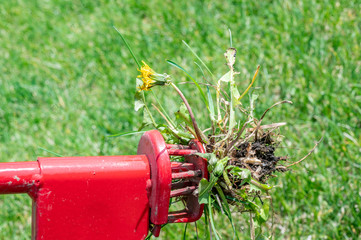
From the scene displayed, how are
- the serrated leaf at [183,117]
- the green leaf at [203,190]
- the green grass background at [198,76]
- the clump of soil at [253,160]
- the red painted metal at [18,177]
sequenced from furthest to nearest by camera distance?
the green grass background at [198,76]
the serrated leaf at [183,117]
the clump of soil at [253,160]
the green leaf at [203,190]
the red painted metal at [18,177]

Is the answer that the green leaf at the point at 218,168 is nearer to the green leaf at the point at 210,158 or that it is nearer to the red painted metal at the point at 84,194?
the green leaf at the point at 210,158

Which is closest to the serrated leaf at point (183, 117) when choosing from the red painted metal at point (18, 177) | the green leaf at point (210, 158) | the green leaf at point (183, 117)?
the green leaf at point (183, 117)

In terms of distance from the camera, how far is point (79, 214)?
1544 mm

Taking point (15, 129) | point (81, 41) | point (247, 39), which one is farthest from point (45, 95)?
point (247, 39)

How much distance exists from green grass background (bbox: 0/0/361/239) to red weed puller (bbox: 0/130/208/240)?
908 mm

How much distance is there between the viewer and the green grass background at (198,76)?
2.48 m

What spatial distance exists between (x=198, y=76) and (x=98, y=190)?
1.67m

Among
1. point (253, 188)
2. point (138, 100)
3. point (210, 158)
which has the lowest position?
point (253, 188)

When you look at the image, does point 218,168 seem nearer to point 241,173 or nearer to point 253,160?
point 241,173

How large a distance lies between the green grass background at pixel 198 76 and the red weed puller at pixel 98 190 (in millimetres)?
908

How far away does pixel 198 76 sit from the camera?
3.10m

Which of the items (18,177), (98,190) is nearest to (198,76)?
(98,190)

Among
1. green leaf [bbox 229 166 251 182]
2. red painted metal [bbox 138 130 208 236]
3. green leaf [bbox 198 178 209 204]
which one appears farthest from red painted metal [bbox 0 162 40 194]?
green leaf [bbox 229 166 251 182]

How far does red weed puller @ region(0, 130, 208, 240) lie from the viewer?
149 cm
